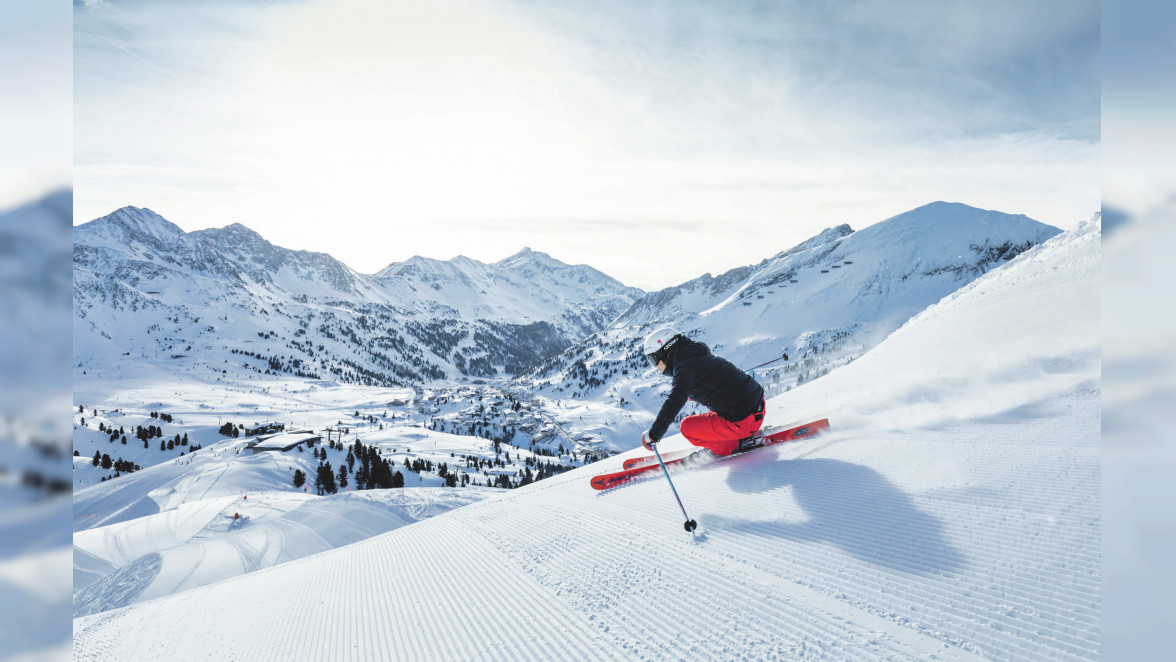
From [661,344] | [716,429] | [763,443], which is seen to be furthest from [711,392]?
[763,443]

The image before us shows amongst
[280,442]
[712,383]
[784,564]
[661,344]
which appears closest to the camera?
[784,564]

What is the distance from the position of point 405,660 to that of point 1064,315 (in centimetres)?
1055

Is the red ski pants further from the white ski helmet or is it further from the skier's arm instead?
the white ski helmet

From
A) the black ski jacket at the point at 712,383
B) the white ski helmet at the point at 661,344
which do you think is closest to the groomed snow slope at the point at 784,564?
the black ski jacket at the point at 712,383

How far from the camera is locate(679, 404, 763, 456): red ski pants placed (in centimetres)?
741

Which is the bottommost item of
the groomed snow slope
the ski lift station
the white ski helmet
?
the ski lift station

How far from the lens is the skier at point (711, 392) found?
23.2 ft

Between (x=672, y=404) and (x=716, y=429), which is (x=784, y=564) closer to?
(x=672, y=404)

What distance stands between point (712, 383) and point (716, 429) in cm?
76

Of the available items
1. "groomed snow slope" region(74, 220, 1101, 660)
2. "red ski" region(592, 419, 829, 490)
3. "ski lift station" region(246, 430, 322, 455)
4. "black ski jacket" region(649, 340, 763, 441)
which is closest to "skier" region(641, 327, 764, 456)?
"black ski jacket" region(649, 340, 763, 441)

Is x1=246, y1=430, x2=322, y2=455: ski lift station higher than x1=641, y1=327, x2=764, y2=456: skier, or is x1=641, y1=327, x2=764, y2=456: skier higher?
x1=641, y1=327, x2=764, y2=456: skier

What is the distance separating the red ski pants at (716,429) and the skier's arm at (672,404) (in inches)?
26.9

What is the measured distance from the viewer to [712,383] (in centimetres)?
716

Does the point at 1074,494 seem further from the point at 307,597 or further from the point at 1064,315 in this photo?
the point at 307,597
